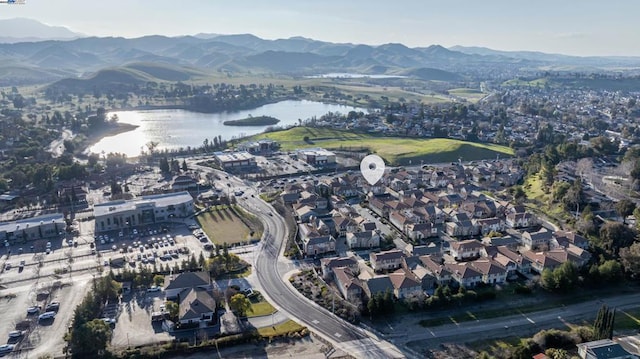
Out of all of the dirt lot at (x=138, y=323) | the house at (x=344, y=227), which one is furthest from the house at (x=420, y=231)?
the dirt lot at (x=138, y=323)

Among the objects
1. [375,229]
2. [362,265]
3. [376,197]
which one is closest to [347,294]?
[362,265]

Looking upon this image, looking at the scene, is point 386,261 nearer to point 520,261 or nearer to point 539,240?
point 520,261

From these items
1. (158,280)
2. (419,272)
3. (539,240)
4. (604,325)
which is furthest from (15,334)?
(539,240)

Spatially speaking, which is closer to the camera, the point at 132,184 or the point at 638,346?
the point at 638,346

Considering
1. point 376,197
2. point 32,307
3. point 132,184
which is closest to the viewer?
point 32,307

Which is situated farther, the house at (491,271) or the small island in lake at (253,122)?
the small island in lake at (253,122)

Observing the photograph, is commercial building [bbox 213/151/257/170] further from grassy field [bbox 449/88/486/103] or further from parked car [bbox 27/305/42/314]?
grassy field [bbox 449/88/486/103]

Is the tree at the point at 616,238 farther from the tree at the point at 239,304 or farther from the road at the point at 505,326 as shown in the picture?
the tree at the point at 239,304

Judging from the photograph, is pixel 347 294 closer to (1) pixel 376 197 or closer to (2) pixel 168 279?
(2) pixel 168 279
